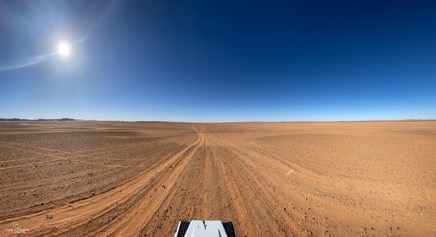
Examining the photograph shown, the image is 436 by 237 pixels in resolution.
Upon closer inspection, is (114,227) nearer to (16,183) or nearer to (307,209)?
(307,209)

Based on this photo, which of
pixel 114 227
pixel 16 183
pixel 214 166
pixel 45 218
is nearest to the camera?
pixel 114 227

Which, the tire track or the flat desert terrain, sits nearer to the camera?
the tire track

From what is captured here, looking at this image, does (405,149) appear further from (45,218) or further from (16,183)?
(16,183)

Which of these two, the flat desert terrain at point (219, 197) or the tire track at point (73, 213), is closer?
the tire track at point (73, 213)

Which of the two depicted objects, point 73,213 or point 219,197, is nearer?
point 73,213

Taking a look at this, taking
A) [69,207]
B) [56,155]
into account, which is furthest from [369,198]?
[56,155]

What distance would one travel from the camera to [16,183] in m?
7.92

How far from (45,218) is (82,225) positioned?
4.22 feet

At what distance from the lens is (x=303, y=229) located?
17.0ft

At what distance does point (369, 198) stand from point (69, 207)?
10278 mm

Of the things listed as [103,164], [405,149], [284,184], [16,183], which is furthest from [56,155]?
[405,149]

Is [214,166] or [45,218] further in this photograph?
[214,166]

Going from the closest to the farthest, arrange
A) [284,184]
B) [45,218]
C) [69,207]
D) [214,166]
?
[45,218]
[69,207]
[284,184]
[214,166]

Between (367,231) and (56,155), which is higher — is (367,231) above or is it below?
below
